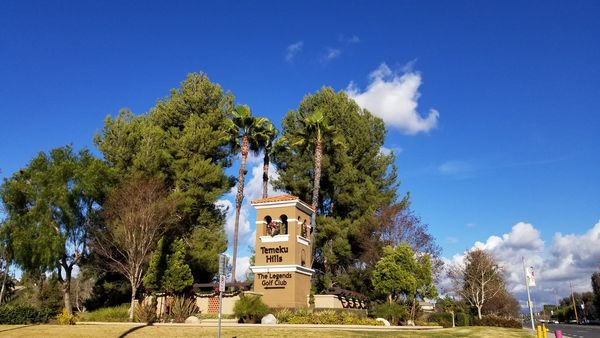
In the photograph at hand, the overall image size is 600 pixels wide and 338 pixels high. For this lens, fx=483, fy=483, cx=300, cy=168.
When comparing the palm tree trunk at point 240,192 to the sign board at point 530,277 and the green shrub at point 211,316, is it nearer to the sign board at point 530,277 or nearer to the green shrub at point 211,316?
the green shrub at point 211,316

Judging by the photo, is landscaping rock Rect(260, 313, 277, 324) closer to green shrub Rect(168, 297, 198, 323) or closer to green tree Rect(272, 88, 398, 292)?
green shrub Rect(168, 297, 198, 323)

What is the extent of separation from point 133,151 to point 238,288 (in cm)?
1657

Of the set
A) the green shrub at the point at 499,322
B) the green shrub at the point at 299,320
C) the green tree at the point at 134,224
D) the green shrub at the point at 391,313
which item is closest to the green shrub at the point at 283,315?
the green shrub at the point at 299,320

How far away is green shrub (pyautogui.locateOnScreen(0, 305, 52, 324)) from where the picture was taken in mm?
26625

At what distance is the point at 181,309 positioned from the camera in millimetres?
30953

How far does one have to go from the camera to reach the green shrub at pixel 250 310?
2775cm

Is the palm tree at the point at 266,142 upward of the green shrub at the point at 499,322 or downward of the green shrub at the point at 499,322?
upward

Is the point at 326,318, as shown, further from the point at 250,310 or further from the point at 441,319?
the point at 441,319

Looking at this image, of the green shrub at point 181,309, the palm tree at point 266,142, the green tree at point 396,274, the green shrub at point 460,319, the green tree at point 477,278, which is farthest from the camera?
the green tree at point 477,278

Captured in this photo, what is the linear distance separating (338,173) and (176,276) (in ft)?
68.1

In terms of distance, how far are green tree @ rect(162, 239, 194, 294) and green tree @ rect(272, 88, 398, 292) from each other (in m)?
14.6

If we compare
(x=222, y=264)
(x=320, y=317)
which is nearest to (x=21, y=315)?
(x=320, y=317)

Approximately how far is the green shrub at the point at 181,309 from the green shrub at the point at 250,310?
4.36 metres

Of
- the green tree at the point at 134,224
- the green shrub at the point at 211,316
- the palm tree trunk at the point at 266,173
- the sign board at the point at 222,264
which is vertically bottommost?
the green shrub at the point at 211,316
